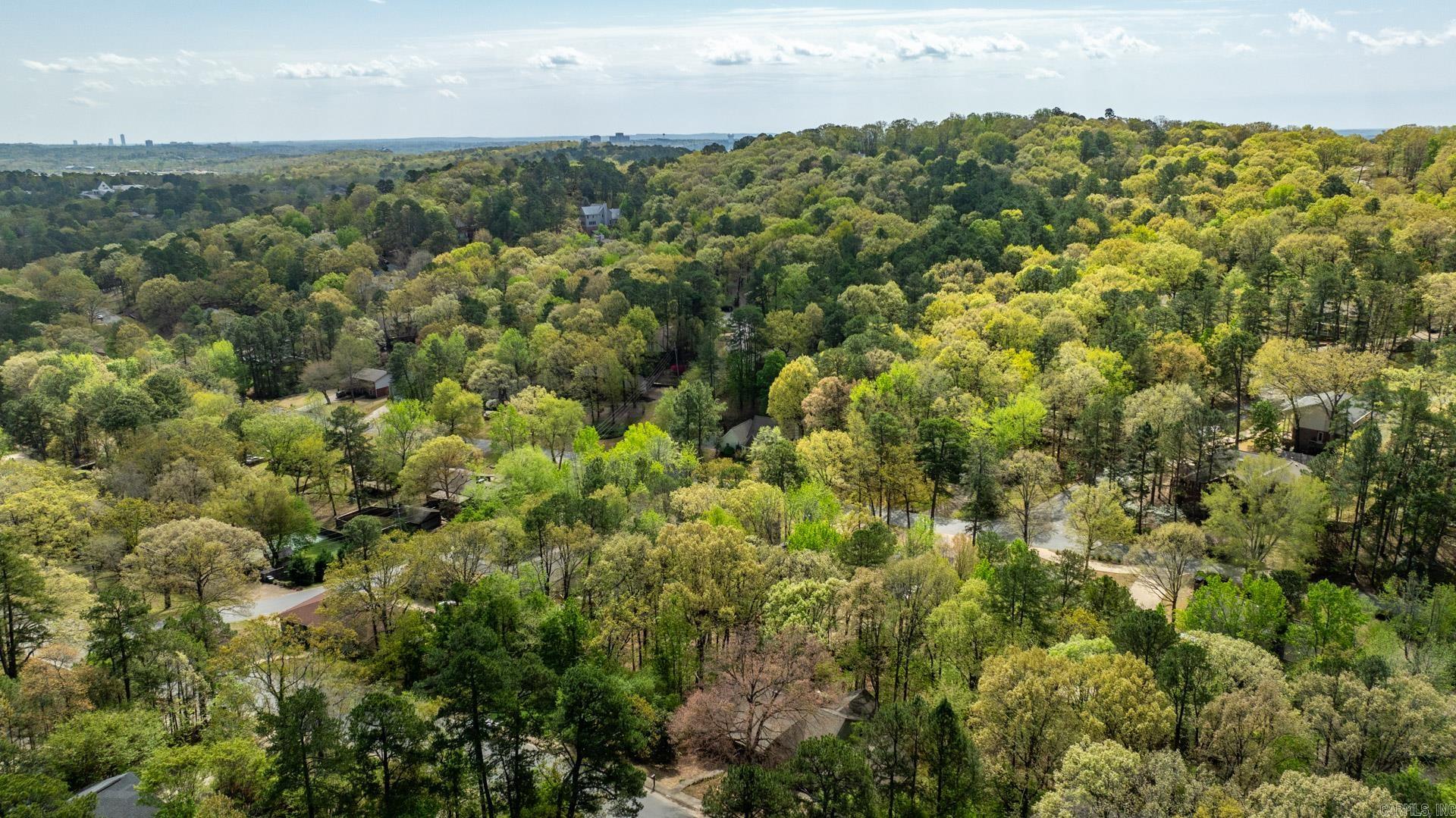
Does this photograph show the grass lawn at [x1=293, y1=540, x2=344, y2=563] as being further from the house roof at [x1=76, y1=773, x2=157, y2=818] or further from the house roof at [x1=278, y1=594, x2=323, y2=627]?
the house roof at [x1=76, y1=773, x2=157, y2=818]

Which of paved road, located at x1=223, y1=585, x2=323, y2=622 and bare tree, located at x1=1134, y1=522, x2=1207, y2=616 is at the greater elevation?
bare tree, located at x1=1134, y1=522, x2=1207, y2=616

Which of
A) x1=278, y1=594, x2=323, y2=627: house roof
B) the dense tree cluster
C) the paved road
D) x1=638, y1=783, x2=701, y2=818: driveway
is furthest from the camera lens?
the paved road

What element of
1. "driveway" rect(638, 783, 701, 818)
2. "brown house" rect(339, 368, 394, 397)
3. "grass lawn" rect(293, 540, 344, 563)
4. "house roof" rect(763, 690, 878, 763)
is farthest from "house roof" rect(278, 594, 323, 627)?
"brown house" rect(339, 368, 394, 397)

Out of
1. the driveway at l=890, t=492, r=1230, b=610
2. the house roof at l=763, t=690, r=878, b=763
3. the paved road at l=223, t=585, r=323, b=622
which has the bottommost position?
the paved road at l=223, t=585, r=323, b=622

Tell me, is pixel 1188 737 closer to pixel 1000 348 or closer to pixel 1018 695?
pixel 1018 695

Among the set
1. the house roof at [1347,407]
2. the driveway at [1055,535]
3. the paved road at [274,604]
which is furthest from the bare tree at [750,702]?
the house roof at [1347,407]

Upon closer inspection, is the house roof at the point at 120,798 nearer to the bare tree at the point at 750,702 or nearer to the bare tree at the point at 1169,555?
the bare tree at the point at 750,702
